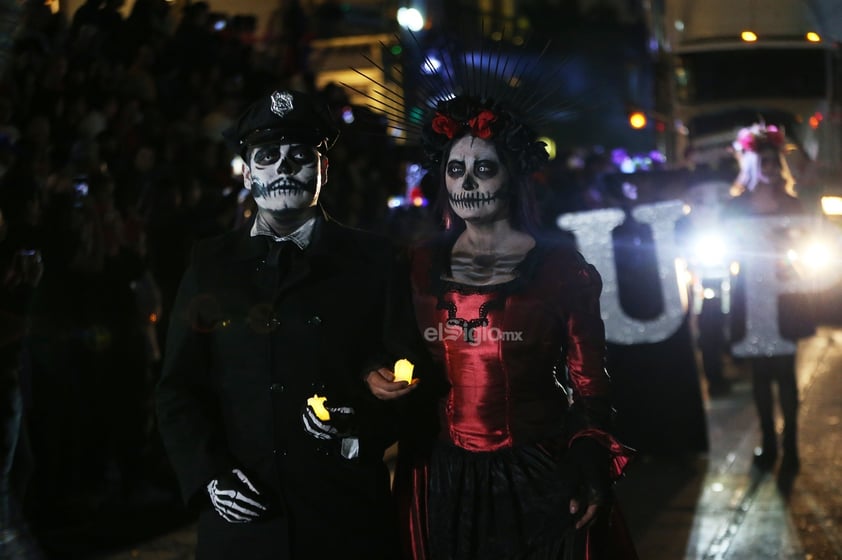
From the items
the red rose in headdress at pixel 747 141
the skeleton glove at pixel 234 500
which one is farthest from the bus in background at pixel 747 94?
the skeleton glove at pixel 234 500

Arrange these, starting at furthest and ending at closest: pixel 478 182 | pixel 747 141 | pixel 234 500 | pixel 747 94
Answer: pixel 747 94 < pixel 747 141 < pixel 478 182 < pixel 234 500

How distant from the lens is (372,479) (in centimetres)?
391

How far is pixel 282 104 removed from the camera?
3906 millimetres

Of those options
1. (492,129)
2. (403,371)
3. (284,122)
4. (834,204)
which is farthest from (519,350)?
(834,204)

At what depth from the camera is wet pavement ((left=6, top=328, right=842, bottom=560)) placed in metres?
6.59

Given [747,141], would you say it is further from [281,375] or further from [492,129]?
[281,375]

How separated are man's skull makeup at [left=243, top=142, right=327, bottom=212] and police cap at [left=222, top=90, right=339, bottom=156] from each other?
0.03m

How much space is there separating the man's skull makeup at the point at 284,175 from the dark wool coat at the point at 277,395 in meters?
0.13

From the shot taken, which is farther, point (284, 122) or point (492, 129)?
point (492, 129)

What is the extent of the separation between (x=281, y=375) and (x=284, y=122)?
72 cm

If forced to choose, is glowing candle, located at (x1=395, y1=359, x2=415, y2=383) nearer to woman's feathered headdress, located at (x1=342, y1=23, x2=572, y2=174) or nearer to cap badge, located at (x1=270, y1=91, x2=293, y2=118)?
cap badge, located at (x1=270, y1=91, x2=293, y2=118)

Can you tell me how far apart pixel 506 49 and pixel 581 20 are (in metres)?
55.4

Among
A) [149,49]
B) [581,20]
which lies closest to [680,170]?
[149,49]

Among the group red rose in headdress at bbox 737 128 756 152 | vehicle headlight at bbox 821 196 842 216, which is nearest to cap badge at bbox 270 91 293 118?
red rose in headdress at bbox 737 128 756 152
